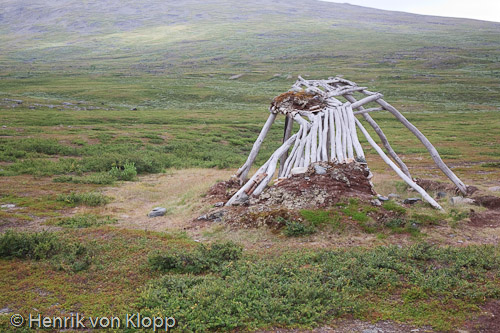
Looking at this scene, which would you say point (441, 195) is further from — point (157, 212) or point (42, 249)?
point (42, 249)

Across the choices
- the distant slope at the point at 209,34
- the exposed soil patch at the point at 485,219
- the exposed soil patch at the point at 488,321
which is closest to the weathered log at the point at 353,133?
the exposed soil patch at the point at 485,219

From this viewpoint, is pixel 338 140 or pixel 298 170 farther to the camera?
pixel 338 140

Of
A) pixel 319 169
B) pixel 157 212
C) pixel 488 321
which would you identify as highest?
pixel 319 169

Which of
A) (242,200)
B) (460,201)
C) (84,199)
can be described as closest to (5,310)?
→ (242,200)

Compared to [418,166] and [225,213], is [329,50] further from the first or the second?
[225,213]

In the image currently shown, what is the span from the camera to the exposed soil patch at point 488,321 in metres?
5.09

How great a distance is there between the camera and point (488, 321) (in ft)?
17.3

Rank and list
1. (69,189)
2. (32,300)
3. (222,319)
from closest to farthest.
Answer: (222,319) < (32,300) < (69,189)

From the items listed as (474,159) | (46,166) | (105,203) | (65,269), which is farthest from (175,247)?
(474,159)

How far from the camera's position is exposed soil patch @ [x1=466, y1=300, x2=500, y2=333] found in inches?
201

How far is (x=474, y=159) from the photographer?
22.5m

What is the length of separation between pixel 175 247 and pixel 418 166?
16.8 meters

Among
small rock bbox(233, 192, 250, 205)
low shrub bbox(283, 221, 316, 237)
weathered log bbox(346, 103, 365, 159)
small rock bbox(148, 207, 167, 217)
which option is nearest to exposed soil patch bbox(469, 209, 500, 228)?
weathered log bbox(346, 103, 365, 159)

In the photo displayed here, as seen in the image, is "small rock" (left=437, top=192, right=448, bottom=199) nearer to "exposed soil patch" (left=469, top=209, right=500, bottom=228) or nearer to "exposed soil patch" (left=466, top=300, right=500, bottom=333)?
"exposed soil patch" (left=469, top=209, right=500, bottom=228)
